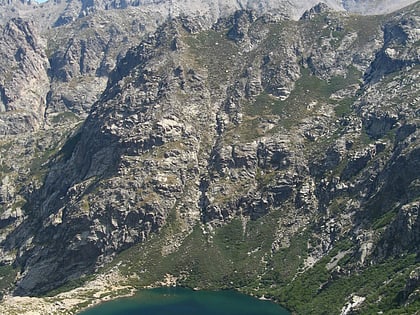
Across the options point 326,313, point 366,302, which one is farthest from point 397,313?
point 326,313

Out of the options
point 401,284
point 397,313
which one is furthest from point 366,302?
point 397,313

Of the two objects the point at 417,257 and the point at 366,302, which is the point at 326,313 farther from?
the point at 417,257

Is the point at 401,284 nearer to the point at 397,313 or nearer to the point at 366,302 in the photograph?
the point at 366,302

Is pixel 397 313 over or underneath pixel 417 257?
underneath

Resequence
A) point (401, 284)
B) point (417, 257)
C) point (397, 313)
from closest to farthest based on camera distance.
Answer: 1. point (397, 313)
2. point (401, 284)
3. point (417, 257)

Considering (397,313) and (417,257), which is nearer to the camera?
(397,313)

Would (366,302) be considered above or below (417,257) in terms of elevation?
below

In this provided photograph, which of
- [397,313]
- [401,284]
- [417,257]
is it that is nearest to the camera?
[397,313]
